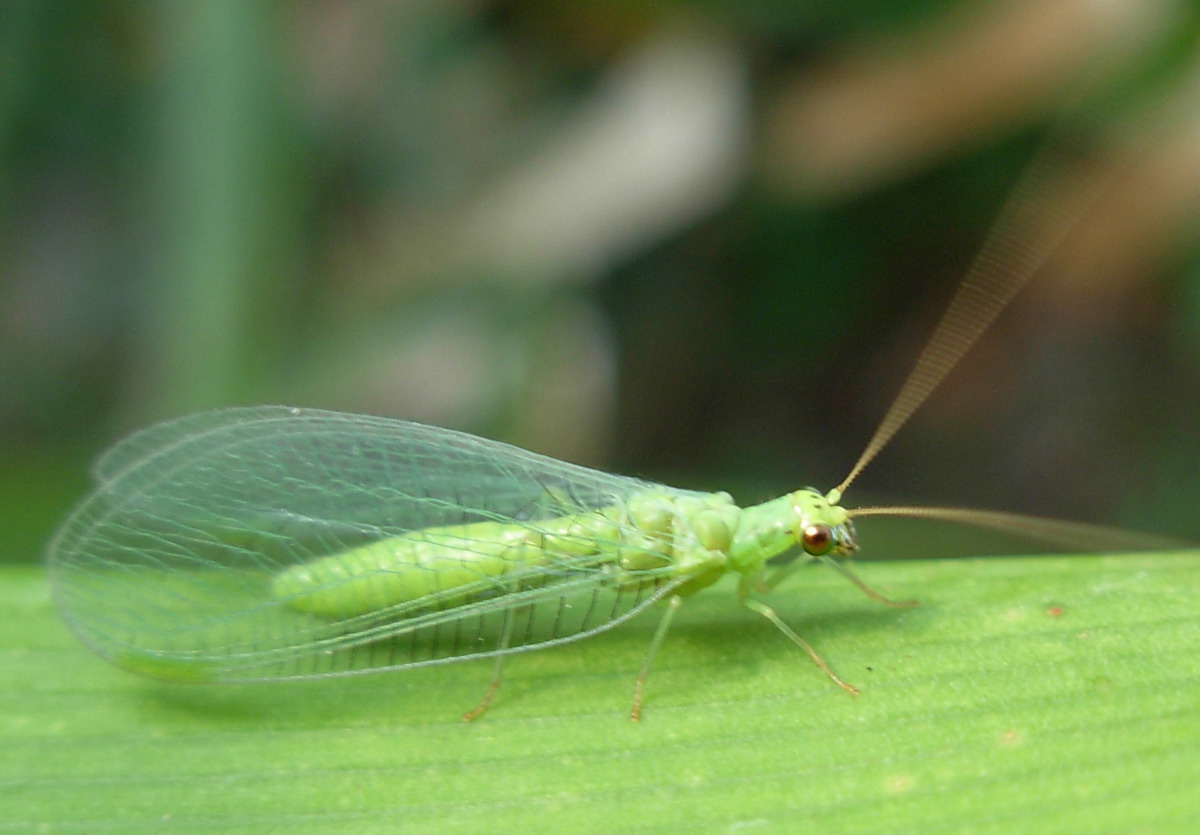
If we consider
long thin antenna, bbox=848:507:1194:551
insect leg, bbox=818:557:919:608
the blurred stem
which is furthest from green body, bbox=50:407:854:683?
the blurred stem

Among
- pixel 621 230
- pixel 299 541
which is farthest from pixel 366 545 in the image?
pixel 621 230

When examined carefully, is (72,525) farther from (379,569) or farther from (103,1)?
(103,1)

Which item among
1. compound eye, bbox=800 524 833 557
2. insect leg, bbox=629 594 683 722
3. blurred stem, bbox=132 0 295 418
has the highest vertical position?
blurred stem, bbox=132 0 295 418

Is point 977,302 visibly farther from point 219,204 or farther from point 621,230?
point 219,204

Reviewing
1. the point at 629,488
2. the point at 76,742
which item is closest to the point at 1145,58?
the point at 629,488

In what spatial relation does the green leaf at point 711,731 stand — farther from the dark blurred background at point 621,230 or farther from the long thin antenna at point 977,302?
the dark blurred background at point 621,230

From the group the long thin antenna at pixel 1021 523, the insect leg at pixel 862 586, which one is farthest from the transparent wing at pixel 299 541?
the long thin antenna at pixel 1021 523

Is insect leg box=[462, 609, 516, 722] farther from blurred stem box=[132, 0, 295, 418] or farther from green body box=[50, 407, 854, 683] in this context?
blurred stem box=[132, 0, 295, 418]
